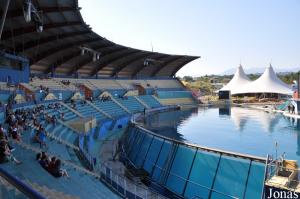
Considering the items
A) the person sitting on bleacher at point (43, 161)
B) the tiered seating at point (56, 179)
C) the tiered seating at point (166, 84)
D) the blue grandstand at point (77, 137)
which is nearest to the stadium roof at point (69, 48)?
the blue grandstand at point (77, 137)

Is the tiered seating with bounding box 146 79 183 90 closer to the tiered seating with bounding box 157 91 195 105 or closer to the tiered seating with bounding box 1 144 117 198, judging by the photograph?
the tiered seating with bounding box 157 91 195 105

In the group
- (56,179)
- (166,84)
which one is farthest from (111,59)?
(56,179)

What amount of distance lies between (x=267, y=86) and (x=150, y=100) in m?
32.4

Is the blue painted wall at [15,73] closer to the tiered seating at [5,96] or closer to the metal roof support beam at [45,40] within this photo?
the metal roof support beam at [45,40]

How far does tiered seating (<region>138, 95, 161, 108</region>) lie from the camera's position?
58.2m

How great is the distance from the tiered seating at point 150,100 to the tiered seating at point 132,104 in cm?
342

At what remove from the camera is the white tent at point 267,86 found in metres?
77.8

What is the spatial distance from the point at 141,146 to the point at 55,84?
24.9m

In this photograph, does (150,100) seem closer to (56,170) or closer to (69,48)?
(69,48)

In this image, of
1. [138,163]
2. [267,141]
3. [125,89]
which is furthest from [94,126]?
[125,89]

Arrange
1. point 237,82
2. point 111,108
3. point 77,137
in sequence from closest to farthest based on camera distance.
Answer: point 77,137, point 111,108, point 237,82

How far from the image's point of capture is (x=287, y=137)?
27594 millimetres

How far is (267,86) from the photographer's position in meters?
79.2

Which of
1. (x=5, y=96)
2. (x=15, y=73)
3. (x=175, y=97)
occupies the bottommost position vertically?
(x=175, y=97)
